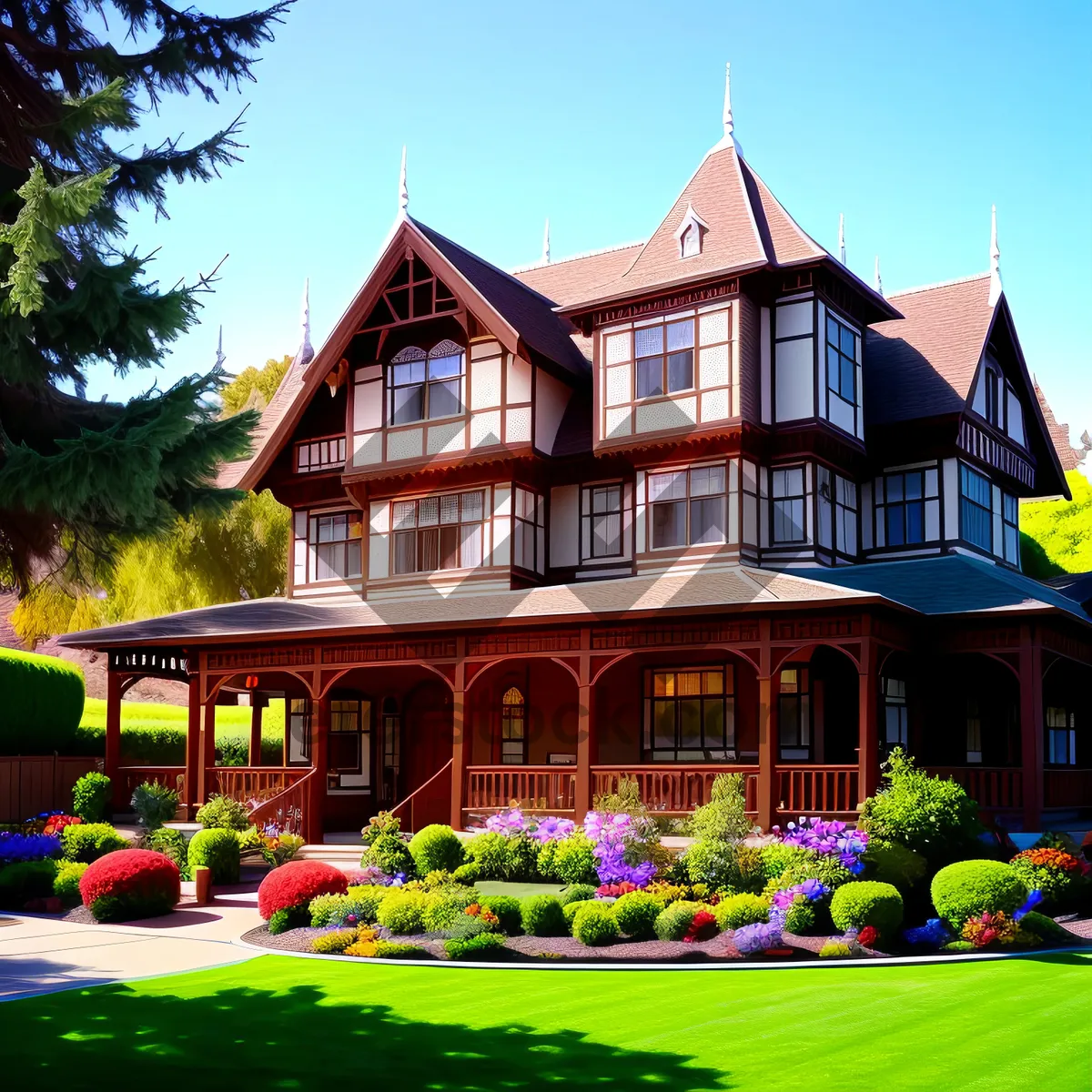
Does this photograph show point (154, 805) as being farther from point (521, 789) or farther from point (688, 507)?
point (688, 507)

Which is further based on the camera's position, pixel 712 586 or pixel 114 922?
pixel 712 586

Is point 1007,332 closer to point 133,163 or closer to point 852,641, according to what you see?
point 852,641

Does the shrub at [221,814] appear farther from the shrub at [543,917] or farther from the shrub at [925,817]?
the shrub at [925,817]

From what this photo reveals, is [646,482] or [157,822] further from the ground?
[646,482]

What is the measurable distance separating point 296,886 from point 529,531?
1200 cm

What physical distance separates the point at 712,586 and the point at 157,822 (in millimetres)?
11989

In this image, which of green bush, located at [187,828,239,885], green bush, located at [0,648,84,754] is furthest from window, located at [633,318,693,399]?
green bush, located at [0,648,84,754]

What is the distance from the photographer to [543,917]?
17.3m

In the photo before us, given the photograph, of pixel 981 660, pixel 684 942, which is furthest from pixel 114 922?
pixel 981 660

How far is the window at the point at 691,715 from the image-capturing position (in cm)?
2598

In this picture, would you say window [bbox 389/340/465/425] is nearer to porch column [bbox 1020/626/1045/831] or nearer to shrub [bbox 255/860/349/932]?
shrub [bbox 255/860/349/932]

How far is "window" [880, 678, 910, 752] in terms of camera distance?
85.5 ft

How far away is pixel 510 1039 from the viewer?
38.0 feet

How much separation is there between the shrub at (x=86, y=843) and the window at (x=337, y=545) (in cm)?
1011
